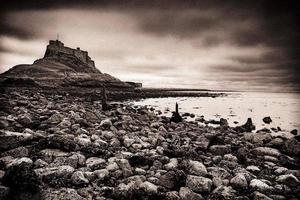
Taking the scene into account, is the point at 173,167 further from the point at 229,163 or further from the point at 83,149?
the point at 83,149

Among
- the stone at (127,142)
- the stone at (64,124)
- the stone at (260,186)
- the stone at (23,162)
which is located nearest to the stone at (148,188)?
the stone at (260,186)

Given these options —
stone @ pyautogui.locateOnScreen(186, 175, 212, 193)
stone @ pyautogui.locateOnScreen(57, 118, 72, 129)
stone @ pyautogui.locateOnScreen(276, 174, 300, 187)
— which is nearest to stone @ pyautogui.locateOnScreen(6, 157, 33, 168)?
stone @ pyautogui.locateOnScreen(57, 118, 72, 129)

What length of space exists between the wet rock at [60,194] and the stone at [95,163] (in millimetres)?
1114

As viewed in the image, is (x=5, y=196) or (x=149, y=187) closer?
(x=5, y=196)

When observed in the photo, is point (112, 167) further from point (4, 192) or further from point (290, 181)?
point (290, 181)

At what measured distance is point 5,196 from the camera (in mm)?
3645

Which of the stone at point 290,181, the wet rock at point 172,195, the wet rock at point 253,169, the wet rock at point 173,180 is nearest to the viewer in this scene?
the wet rock at point 172,195

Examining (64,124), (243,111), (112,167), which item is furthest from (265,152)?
(243,111)

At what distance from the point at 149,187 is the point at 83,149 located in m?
2.46

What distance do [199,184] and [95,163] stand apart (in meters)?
2.32

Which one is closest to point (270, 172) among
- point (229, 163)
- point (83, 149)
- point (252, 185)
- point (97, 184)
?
point (229, 163)

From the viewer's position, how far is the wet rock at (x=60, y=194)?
3958 millimetres

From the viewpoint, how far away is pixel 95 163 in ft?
17.6

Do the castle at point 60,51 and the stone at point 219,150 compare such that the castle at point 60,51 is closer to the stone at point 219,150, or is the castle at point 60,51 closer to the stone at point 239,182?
the stone at point 219,150
